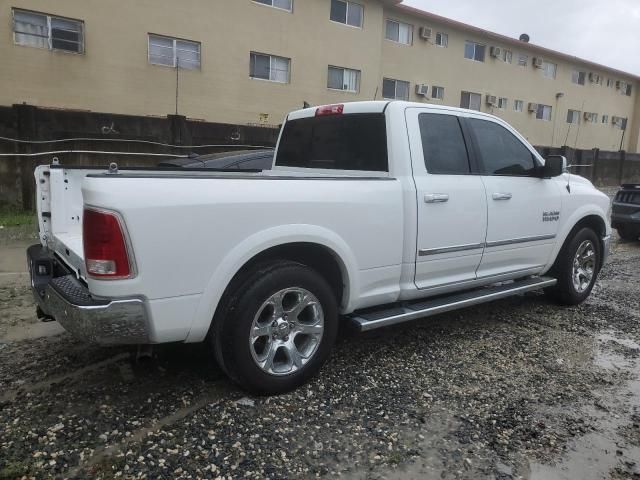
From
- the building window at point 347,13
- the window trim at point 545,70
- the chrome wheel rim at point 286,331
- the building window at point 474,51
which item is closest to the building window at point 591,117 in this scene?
the window trim at point 545,70

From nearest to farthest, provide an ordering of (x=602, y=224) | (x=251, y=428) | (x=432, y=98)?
(x=251, y=428) < (x=602, y=224) < (x=432, y=98)

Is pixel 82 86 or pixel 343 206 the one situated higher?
pixel 82 86

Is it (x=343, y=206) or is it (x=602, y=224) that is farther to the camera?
(x=602, y=224)

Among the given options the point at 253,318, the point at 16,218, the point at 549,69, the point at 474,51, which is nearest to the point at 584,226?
the point at 253,318

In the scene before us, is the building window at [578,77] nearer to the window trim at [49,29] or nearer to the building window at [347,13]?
the building window at [347,13]

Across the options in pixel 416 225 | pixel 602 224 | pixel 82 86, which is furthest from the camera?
pixel 82 86

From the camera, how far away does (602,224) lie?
552 cm

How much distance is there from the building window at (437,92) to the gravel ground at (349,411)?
20697 millimetres

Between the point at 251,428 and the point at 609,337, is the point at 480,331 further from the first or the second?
the point at 251,428

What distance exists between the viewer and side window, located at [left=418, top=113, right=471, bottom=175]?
3.93 metres

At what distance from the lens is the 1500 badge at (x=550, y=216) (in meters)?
4.78

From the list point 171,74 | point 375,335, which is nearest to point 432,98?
point 171,74

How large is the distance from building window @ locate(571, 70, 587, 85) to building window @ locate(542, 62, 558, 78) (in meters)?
2.04

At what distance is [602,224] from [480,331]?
207cm
